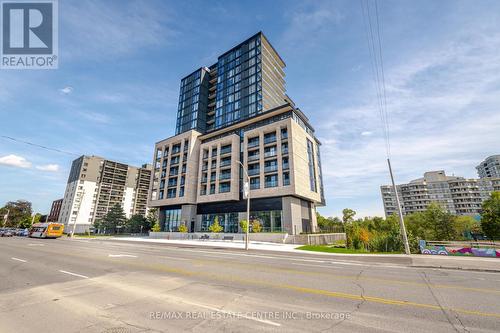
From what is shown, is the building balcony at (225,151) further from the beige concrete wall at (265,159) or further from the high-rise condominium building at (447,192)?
the high-rise condominium building at (447,192)

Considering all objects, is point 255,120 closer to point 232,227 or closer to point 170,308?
point 232,227

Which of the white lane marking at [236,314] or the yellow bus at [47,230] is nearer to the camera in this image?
the white lane marking at [236,314]

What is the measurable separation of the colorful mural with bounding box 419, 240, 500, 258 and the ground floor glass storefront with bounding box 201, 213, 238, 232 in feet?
101

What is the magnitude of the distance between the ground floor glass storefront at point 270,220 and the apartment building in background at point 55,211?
121 m

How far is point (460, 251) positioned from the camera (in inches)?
730

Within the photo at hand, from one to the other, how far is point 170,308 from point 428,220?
64.1 metres

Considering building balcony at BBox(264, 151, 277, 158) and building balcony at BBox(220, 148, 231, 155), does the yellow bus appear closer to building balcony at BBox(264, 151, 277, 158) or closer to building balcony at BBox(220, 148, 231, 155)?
building balcony at BBox(220, 148, 231, 155)

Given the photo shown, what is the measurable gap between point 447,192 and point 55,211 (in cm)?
20865

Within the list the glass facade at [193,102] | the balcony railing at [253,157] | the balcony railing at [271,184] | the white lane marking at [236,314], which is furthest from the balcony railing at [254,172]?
the white lane marking at [236,314]

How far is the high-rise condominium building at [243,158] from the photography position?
40844 millimetres

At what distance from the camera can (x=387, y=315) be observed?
501 centimetres

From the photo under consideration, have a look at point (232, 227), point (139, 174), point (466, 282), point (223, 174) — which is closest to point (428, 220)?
point (232, 227)

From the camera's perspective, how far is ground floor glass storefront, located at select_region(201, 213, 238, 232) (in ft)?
144

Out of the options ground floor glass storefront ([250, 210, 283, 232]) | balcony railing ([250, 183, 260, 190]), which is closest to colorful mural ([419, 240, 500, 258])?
ground floor glass storefront ([250, 210, 283, 232])
